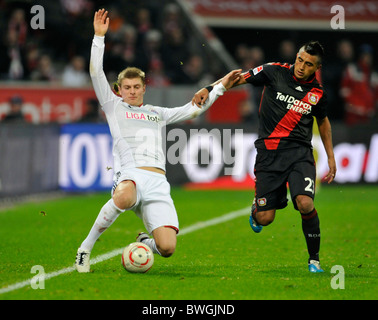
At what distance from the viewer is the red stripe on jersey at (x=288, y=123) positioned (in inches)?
319

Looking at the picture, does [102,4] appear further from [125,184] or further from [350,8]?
[125,184]

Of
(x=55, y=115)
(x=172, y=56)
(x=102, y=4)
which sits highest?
(x=102, y=4)

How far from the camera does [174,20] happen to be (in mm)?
20516

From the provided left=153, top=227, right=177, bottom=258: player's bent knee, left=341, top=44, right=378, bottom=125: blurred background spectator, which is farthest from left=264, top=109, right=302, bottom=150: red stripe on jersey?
left=341, top=44, right=378, bottom=125: blurred background spectator

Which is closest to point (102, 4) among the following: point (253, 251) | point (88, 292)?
point (253, 251)

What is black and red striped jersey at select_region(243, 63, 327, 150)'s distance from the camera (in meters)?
8.13

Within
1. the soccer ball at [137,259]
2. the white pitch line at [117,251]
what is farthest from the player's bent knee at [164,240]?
the white pitch line at [117,251]

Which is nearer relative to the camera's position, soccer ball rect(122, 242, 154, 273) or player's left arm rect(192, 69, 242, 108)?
soccer ball rect(122, 242, 154, 273)

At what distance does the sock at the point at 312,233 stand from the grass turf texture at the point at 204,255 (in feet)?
0.75

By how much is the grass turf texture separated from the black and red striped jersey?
130 cm

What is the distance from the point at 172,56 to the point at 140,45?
0.83 meters

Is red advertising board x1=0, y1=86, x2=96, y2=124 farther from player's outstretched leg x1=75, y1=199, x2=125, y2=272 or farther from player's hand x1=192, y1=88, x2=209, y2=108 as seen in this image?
player's outstretched leg x1=75, y1=199, x2=125, y2=272

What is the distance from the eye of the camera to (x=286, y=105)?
8203mm

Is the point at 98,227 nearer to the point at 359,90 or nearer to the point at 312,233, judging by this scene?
the point at 312,233
